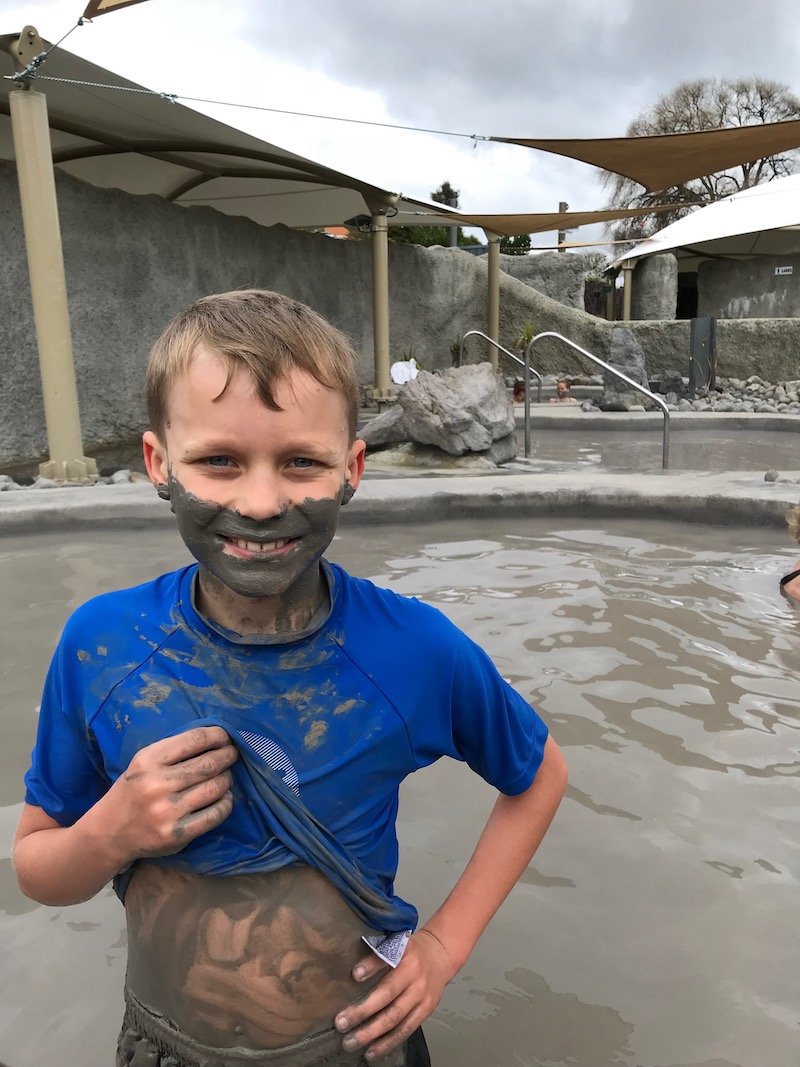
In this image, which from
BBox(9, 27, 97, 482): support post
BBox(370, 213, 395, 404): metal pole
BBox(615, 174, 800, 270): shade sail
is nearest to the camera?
BBox(9, 27, 97, 482): support post

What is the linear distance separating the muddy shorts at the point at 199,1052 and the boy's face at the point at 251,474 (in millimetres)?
521

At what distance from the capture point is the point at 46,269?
18.4 feet

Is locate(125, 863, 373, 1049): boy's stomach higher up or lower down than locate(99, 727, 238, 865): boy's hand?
lower down

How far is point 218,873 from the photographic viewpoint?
1.02 meters

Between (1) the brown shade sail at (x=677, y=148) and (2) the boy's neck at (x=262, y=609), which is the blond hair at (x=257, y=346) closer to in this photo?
(2) the boy's neck at (x=262, y=609)

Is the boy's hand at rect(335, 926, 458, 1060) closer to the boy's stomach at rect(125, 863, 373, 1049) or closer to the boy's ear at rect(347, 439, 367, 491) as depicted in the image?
the boy's stomach at rect(125, 863, 373, 1049)

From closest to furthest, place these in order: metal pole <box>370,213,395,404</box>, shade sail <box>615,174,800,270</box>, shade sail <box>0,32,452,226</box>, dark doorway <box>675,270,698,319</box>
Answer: shade sail <box>0,32,452,226</box>, metal pole <box>370,213,395,404</box>, shade sail <box>615,174,800,270</box>, dark doorway <box>675,270,698,319</box>

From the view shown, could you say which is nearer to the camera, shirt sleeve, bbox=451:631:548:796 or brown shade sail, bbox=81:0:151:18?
shirt sleeve, bbox=451:631:548:796

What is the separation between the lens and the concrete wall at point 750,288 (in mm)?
18422

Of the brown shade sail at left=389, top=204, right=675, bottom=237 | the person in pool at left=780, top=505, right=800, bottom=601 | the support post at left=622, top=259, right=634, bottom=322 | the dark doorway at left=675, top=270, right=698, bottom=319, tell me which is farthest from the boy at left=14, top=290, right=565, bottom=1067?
the dark doorway at left=675, top=270, right=698, bottom=319

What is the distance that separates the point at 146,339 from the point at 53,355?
321 centimetres

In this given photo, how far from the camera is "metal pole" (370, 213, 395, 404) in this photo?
1055cm

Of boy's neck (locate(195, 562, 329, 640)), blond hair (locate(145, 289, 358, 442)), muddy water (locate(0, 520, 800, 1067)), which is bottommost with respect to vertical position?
muddy water (locate(0, 520, 800, 1067))

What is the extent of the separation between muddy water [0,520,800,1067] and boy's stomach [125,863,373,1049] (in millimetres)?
561
